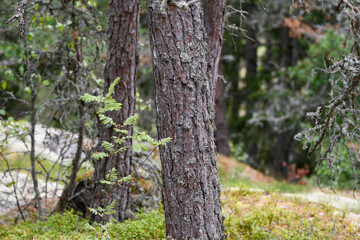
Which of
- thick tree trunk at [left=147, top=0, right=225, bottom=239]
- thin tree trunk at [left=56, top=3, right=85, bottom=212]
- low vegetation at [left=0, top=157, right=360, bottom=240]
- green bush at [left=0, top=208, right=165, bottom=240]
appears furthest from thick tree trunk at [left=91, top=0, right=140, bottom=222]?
thick tree trunk at [left=147, top=0, right=225, bottom=239]

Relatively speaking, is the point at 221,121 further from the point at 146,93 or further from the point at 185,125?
the point at 185,125

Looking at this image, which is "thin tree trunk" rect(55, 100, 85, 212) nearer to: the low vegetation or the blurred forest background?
the blurred forest background

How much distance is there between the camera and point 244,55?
1858cm

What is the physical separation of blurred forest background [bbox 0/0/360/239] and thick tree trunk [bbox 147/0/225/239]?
0.45 meters

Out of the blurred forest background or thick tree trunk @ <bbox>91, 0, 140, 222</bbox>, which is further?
the blurred forest background

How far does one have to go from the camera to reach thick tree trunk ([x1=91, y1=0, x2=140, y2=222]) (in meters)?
5.59

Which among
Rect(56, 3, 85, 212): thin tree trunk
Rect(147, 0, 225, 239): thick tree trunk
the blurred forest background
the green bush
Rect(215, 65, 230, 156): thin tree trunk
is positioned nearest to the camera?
Rect(147, 0, 225, 239): thick tree trunk

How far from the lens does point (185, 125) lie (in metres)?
3.80

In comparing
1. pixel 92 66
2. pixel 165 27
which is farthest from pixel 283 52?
pixel 165 27

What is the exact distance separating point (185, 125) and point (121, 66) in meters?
2.25

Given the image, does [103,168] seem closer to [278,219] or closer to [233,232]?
[233,232]

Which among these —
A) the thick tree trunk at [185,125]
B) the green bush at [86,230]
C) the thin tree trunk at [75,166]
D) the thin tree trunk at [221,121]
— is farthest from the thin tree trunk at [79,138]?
the thin tree trunk at [221,121]

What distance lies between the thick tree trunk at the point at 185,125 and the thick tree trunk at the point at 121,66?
5.71 ft

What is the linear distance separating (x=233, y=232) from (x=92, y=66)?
4.14 metres
